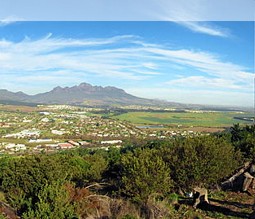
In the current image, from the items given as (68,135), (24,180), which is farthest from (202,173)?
(68,135)

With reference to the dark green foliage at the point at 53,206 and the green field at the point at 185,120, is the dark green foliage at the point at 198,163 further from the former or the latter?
the green field at the point at 185,120

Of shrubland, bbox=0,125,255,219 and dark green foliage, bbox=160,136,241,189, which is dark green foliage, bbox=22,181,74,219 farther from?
dark green foliage, bbox=160,136,241,189

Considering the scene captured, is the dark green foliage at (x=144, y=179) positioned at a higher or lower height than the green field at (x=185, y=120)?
higher

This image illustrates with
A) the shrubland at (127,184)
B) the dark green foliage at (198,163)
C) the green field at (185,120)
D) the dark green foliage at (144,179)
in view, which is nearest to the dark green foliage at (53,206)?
the shrubland at (127,184)

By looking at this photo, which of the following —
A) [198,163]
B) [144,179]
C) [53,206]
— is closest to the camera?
[53,206]

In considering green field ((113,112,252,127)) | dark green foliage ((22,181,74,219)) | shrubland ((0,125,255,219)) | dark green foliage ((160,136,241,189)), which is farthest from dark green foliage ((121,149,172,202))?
green field ((113,112,252,127))

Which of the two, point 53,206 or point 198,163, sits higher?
point 198,163

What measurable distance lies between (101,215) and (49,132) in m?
53.6

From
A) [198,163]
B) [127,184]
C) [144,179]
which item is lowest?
[127,184]

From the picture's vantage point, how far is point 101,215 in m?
9.19

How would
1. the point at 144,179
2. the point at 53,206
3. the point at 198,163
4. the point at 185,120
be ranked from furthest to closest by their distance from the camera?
the point at 185,120 → the point at 198,163 → the point at 144,179 → the point at 53,206

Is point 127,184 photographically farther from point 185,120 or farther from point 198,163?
point 185,120

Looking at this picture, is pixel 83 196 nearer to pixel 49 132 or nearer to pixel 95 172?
pixel 95 172

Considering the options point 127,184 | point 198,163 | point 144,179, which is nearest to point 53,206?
point 127,184
